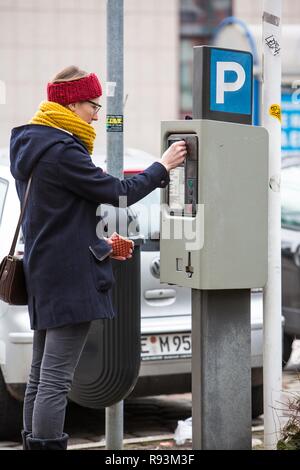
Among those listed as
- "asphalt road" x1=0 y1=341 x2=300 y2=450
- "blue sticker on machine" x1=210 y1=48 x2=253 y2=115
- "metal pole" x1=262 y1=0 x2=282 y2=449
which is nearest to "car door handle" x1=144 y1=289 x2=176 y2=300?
"asphalt road" x1=0 y1=341 x2=300 y2=450

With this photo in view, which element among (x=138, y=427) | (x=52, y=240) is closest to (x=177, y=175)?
(x=52, y=240)

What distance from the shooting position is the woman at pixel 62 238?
4391 millimetres

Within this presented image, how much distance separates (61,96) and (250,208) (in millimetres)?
958

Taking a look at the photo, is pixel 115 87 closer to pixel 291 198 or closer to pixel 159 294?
pixel 159 294

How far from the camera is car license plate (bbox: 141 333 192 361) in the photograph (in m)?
5.99

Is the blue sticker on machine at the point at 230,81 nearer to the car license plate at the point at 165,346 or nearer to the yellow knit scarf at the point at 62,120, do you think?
the yellow knit scarf at the point at 62,120

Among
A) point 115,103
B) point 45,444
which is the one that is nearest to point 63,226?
point 45,444

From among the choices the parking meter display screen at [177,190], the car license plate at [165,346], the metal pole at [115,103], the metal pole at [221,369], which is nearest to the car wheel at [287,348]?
the car license plate at [165,346]

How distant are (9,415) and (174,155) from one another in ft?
7.23

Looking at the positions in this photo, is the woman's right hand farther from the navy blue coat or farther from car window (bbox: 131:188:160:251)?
car window (bbox: 131:188:160:251)

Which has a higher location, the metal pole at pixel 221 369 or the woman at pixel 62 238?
the woman at pixel 62 238

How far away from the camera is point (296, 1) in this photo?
68.9 ft

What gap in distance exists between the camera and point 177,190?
4.67 meters

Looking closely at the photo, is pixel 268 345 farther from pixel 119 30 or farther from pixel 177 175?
pixel 119 30
